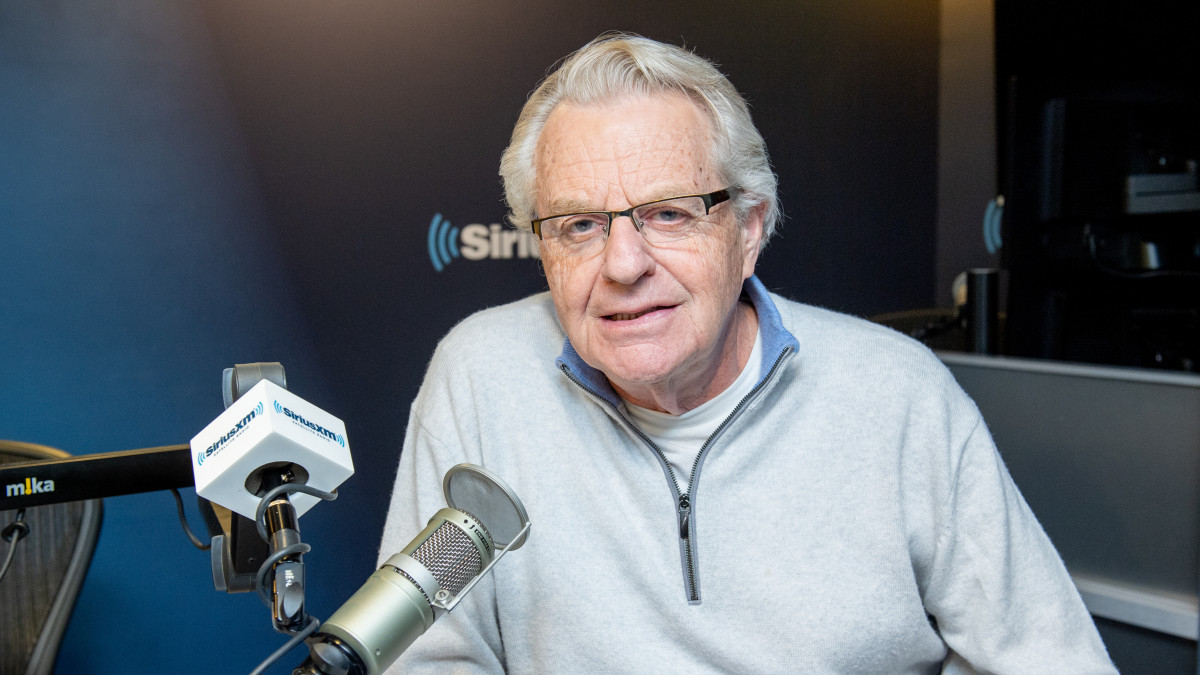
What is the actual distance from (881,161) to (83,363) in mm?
2653

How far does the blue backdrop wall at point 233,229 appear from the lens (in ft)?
6.15

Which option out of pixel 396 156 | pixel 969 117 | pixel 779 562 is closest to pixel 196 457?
pixel 779 562

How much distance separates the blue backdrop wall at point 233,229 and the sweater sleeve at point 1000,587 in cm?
140

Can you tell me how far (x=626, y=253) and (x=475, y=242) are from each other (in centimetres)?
122

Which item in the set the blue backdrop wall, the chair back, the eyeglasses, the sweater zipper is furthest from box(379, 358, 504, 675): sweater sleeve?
the blue backdrop wall

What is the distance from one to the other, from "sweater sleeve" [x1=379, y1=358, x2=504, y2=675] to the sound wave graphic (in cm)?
88

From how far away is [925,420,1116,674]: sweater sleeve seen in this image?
1234mm

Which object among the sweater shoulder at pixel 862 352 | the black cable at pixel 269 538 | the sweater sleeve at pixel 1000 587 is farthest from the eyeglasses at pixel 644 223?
the black cable at pixel 269 538

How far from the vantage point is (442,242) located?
90.9 inches

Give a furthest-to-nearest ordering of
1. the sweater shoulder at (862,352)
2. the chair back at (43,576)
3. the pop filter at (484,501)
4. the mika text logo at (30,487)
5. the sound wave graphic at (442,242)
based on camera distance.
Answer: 1. the sound wave graphic at (442,242)
2. the chair back at (43,576)
3. the sweater shoulder at (862,352)
4. the mika text logo at (30,487)
5. the pop filter at (484,501)

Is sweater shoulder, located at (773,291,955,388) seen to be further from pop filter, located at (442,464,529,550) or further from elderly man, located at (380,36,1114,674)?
pop filter, located at (442,464,529,550)

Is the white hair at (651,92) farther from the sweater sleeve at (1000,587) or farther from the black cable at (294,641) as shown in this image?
the black cable at (294,641)

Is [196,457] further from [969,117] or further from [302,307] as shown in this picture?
[969,117]

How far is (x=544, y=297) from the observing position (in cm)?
156
